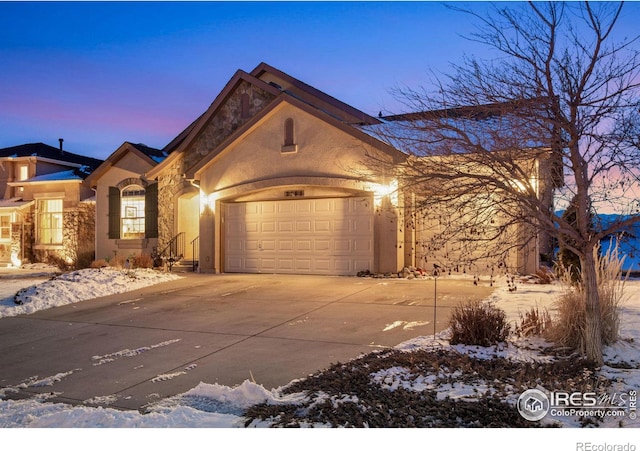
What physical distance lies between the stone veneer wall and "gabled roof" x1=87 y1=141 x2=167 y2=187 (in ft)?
4.05

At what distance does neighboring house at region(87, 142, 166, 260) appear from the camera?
2066 centimetres

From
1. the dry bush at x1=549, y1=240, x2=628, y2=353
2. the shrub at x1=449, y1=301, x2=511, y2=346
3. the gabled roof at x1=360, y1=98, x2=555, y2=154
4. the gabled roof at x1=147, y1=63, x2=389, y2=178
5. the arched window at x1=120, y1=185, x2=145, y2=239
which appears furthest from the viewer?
the arched window at x1=120, y1=185, x2=145, y2=239

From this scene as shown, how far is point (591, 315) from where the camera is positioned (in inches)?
234

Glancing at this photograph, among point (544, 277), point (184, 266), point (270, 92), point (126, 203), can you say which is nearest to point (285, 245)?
point (184, 266)

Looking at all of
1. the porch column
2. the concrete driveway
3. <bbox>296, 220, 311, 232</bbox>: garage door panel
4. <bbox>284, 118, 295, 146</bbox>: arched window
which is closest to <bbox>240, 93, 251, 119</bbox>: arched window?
<bbox>284, 118, 295, 146</bbox>: arched window

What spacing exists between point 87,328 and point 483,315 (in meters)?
6.68

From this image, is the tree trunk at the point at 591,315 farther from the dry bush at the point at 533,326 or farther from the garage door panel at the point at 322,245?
the garage door panel at the point at 322,245

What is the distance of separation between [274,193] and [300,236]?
5.49 ft

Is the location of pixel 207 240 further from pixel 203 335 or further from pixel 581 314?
pixel 581 314

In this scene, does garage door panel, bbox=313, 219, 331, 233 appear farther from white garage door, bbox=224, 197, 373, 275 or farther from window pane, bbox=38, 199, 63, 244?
window pane, bbox=38, 199, 63, 244

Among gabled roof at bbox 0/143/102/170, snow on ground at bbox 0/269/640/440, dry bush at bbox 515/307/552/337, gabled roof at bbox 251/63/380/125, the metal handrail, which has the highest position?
gabled roof at bbox 251/63/380/125

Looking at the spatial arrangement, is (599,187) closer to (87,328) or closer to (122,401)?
(122,401)

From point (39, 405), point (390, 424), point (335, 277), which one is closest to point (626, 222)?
point (390, 424)

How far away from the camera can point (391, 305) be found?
10.1 meters
